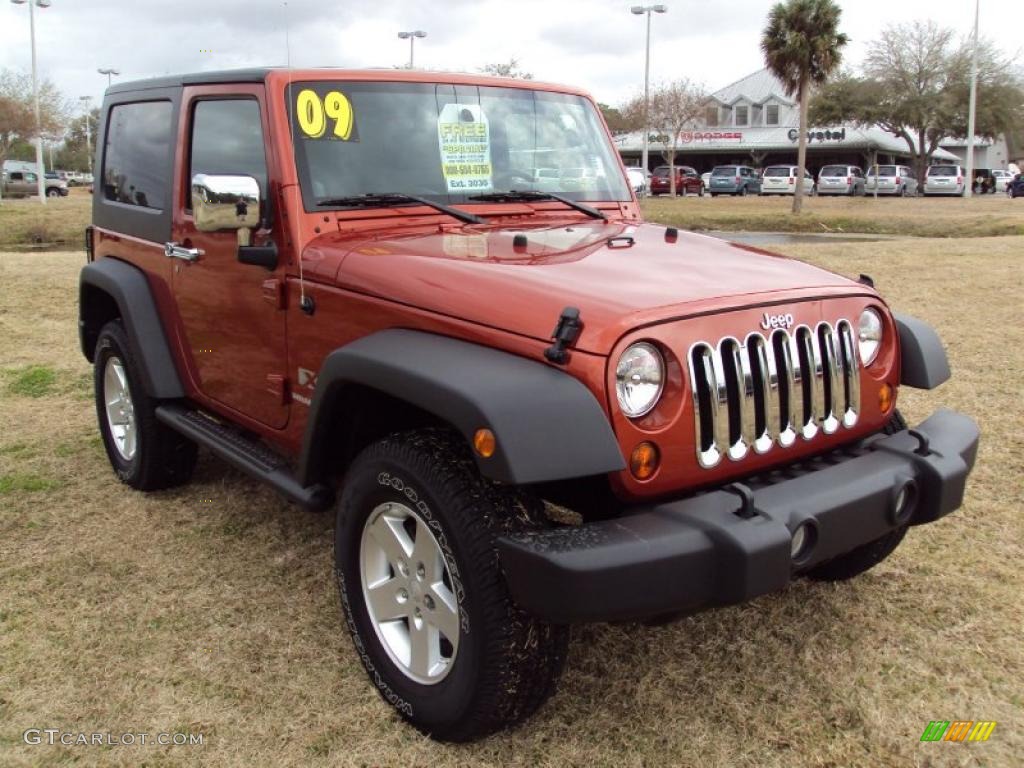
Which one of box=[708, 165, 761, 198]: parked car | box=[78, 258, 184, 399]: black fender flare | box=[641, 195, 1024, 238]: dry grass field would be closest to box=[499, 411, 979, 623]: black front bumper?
box=[78, 258, 184, 399]: black fender flare

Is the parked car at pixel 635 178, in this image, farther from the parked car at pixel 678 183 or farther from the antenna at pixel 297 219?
the parked car at pixel 678 183

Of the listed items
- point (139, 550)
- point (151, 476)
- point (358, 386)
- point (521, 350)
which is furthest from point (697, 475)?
point (151, 476)

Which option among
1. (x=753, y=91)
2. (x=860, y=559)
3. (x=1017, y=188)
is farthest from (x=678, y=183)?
(x=860, y=559)

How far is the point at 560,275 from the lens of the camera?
2.65m

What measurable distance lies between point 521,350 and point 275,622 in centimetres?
161

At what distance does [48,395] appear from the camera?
6.52 m

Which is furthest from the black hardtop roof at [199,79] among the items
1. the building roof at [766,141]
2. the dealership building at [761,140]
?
the building roof at [766,141]

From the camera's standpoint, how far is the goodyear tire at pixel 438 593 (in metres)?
2.39

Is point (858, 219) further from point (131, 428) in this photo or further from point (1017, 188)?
point (131, 428)

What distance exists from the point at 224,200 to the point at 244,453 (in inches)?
41.4

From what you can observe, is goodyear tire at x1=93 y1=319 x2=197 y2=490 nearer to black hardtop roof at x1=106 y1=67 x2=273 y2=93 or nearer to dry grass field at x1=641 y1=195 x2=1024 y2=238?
black hardtop roof at x1=106 y1=67 x2=273 y2=93

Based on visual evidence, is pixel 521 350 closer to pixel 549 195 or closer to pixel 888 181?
pixel 549 195

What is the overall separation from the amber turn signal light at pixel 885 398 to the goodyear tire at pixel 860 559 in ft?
0.62

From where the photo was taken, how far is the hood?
8.01 feet
